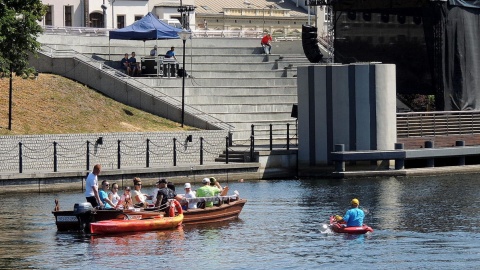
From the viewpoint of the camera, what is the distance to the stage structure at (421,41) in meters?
63.4

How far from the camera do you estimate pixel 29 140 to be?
53.5 meters

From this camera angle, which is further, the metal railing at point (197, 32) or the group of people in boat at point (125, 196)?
the metal railing at point (197, 32)

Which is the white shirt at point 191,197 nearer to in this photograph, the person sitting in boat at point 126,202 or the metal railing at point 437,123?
the person sitting in boat at point 126,202

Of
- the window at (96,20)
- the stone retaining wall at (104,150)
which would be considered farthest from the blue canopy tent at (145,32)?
the window at (96,20)

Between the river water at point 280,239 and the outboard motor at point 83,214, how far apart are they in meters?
0.42

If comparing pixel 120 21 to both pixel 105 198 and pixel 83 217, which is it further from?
pixel 83 217

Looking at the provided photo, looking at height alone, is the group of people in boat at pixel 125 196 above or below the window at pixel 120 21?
below

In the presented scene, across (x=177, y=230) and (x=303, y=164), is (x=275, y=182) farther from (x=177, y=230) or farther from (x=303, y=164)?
(x=177, y=230)

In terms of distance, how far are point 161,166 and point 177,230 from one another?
13.6 m

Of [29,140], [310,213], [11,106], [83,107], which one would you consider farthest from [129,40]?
[310,213]

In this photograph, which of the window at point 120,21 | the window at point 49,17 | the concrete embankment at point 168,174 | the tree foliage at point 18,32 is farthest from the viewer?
the window at point 120,21

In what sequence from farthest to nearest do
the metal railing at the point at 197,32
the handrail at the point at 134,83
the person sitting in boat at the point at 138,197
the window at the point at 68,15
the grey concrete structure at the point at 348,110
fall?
the window at the point at 68,15 → the metal railing at the point at 197,32 → the handrail at the point at 134,83 → the grey concrete structure at the point at 348,110 → the person sitting in boat at the point at 138,197

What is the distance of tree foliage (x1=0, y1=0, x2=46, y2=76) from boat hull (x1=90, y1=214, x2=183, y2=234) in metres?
16.5

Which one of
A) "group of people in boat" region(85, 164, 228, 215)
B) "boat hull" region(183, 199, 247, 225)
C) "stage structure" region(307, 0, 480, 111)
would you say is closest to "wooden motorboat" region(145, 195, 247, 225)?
"boat hull" region(183, 199, 247, 225)
